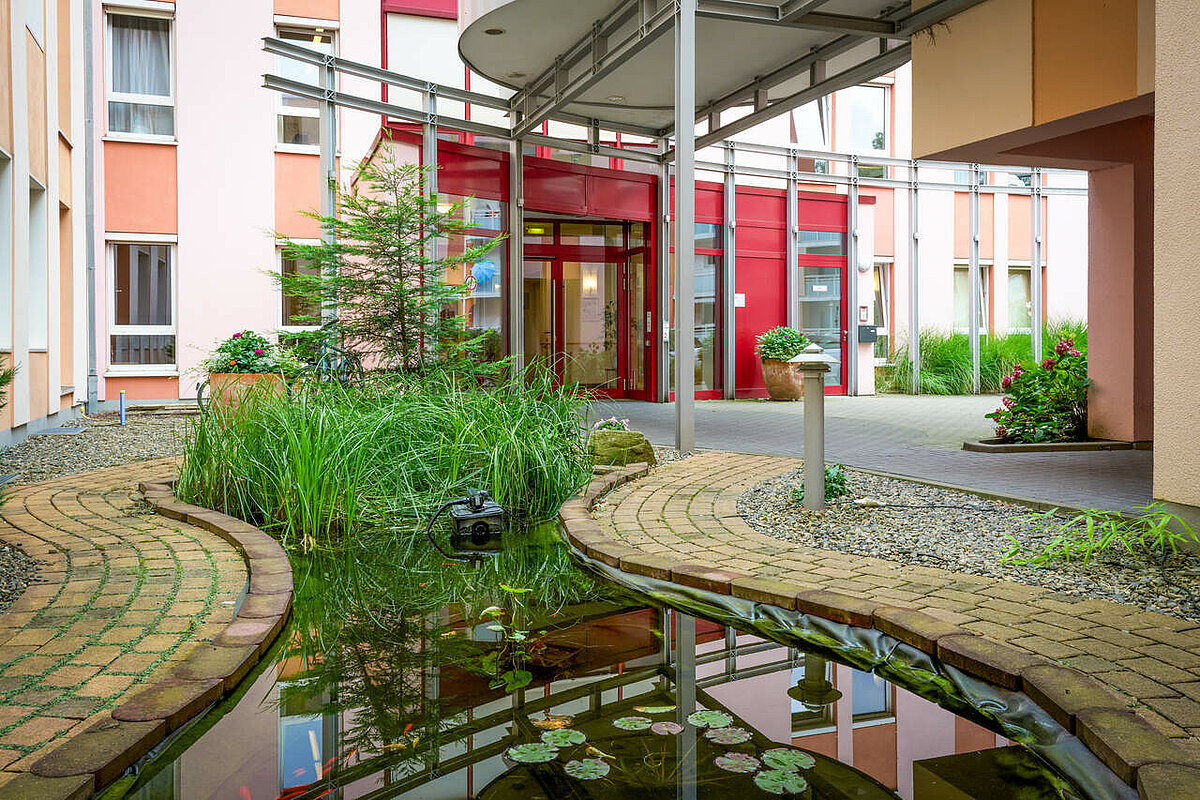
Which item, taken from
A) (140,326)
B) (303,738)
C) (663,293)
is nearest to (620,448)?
(303,738)

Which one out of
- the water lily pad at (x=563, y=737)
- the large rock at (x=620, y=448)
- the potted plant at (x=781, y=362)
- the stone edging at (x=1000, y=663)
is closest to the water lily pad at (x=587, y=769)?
the water lily pad at (x=563, y=737)

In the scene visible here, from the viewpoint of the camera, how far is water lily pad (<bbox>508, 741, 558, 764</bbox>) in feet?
7.89

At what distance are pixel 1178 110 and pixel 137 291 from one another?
45.2 feet

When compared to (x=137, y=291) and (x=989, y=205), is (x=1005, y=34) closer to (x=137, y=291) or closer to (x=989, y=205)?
(x=137, y=291)

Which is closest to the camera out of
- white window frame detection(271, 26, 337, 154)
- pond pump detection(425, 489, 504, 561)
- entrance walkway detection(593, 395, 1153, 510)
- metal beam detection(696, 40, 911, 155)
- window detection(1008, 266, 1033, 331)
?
pond pump detection(425, 489, 504, 561)

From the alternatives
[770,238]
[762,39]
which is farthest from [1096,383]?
[770,238]

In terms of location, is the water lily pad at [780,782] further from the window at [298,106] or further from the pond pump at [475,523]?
the window at [298,106]

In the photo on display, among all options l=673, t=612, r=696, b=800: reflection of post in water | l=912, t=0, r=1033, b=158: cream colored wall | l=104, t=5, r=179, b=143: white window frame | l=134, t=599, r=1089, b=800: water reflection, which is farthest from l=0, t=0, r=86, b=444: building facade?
l=912, t=0, r=1033, b=158: cream colored wall

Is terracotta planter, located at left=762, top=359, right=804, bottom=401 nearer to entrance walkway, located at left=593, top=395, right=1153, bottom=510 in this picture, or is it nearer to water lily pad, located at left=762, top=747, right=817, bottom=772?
entrance walkway, located at left=593, top=395, right=1153, bottom=510

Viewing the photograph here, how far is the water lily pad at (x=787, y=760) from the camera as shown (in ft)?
7.90

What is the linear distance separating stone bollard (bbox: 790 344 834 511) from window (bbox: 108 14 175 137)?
40.6 ft

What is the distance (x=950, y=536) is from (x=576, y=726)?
8.70 feet

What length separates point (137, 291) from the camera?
14242 millimetres

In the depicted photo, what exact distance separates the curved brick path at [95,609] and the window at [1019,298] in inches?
725
